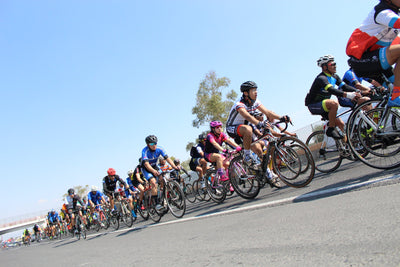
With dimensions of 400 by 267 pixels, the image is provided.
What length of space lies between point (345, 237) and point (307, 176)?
3.01m

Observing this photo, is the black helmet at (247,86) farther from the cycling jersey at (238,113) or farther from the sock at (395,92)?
the sock at (395,92)

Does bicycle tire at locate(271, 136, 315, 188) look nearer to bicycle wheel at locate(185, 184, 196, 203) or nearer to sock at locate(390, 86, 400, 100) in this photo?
sock at locate(390, 86, 400, 100)

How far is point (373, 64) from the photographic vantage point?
4086mm

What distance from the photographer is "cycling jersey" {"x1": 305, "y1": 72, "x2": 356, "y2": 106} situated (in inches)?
225

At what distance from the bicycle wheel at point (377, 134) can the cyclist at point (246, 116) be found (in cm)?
157

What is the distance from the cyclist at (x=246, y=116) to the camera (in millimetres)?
5746

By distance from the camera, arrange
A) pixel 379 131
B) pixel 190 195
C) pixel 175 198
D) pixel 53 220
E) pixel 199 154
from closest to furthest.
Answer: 1. pixel 379 131
2. pixel 175 198
3. pixel 199 154
4. pixel 190 195
5. pixel 53 220

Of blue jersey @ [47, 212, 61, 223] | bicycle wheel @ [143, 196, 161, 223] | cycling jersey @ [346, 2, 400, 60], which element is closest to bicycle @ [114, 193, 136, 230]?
bicycle wheel @ [143, 196, 161, 223]

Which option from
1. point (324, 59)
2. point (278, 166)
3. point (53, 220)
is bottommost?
point (278, 166)

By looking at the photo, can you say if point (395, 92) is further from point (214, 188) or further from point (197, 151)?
point (197, 151)

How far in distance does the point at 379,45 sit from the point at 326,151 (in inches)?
120

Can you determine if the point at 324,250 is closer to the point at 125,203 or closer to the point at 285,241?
the point at 285,241

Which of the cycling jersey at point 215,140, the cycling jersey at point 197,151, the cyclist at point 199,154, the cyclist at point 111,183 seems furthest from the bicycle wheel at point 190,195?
the cycling jersey at point 215,140

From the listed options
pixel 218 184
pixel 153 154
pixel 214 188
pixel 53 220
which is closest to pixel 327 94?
pixel 218 184
